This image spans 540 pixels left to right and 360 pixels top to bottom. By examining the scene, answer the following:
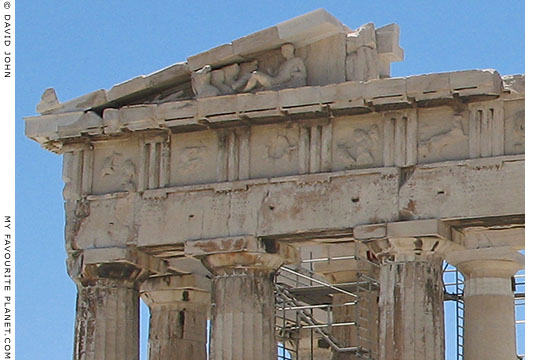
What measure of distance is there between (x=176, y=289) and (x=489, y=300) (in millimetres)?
6095

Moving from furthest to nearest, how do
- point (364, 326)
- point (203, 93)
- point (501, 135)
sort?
point (364, 326) → point (203, 93) → point (501, 135)

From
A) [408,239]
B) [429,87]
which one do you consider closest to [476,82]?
[429,87]

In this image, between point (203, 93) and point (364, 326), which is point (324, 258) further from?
point (203, 93)

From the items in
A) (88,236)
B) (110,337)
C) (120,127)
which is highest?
(120,127)

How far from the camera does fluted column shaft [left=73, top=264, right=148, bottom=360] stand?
93.8 feet

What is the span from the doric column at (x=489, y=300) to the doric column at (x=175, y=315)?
200 inches

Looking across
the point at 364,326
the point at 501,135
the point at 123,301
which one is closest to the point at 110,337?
the point at 123,301

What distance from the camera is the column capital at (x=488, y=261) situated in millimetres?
30734

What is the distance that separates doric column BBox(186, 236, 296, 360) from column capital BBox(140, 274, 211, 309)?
325cm

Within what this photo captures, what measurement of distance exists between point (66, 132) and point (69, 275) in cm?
262

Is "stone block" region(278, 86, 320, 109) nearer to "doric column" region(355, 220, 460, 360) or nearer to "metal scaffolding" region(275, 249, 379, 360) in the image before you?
"doric column" region(355, 220, 460, 360)

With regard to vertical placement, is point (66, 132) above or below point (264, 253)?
above

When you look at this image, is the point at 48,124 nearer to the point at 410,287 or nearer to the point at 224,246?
the point at 224,246

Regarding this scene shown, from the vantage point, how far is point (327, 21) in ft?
90.5
